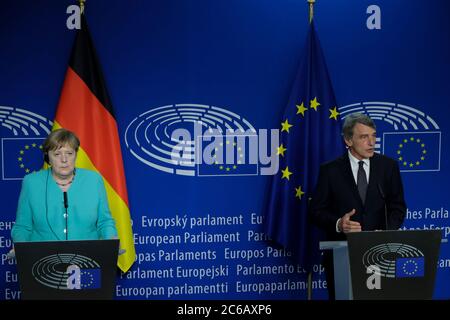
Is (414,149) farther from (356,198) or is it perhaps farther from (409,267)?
(409,267)

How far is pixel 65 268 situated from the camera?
243 cm

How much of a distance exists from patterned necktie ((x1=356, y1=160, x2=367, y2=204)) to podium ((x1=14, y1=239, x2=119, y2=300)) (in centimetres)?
152

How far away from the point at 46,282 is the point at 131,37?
2.20 meters

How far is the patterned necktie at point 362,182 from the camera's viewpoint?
11.1ft

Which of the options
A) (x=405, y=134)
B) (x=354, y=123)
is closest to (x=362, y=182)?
(x=354, y=123)

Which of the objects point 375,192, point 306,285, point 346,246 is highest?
point 375,192

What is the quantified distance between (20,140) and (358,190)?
2265 millimetres

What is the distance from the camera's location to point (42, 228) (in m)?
3.04

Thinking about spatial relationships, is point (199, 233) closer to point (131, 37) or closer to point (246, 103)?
point (246, 103)

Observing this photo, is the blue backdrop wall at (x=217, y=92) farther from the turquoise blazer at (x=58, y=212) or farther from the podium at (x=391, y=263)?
the podium at (x=391, y=263)

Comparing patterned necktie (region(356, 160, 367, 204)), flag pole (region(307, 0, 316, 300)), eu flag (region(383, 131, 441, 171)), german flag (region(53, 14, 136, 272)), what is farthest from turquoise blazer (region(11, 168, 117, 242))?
eu flag (region(383, 131, 441, 171))

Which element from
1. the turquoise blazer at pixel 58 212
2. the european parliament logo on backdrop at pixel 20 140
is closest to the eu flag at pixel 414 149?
the turquoise blazer at pixel 58 212

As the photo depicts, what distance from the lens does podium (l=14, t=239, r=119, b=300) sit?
240cm
